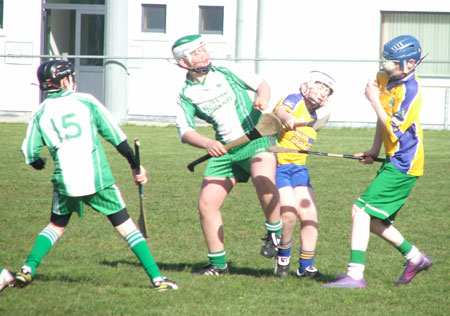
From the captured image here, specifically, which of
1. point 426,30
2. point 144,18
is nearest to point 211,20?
point 144,18

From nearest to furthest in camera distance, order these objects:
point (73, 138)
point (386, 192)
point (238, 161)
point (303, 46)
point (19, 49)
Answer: point (73, 138), point (386, 192), point (238, 161), point (303, 46), point (19, 49)

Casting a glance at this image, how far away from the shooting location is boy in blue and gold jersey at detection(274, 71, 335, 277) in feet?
19.6

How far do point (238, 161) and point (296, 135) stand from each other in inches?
23.5

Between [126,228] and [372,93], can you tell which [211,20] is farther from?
[126,228]

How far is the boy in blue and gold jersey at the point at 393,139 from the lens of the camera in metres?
5.43

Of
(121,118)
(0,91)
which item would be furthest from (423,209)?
(0,91)

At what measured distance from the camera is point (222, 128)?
6.00 meters

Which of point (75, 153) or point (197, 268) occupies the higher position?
point (75, 153)

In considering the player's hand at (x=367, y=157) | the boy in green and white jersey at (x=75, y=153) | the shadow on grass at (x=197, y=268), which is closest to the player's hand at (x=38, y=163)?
the boy in green and white jersey at (x=75, y=153)

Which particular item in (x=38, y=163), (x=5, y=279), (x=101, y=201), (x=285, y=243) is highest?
(x=38, y=163)

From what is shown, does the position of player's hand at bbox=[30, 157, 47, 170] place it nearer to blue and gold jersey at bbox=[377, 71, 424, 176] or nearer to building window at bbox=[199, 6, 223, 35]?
blue and gold jersey at bbox=[377, 71, 424, 176]

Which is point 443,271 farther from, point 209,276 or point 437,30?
point 437,30

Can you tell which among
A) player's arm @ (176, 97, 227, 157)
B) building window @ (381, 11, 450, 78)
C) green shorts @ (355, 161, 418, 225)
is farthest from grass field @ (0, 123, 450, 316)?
building window @ (381, 11, 450, 78)

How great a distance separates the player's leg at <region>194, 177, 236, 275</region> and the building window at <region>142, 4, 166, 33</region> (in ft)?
49.9
